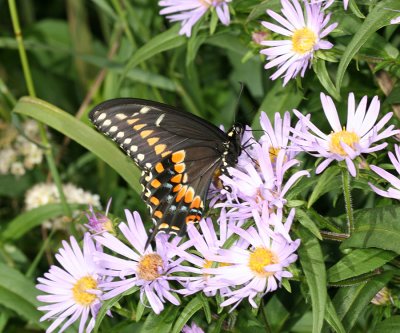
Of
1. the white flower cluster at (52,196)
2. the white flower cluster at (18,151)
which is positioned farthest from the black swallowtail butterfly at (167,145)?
the white flower cluster at (18,151)

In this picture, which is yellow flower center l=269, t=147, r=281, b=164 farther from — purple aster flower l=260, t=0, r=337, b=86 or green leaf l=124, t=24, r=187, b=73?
green leaf l=124, t=24, r=187, b=73

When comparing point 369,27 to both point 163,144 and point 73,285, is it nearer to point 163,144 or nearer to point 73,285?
point 163,144

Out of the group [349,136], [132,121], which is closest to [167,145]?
[132,121]

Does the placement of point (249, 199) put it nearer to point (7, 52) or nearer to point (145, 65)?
point (145, 65)

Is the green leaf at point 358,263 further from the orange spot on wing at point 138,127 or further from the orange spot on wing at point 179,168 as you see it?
the orange spot on wing at point 138,127

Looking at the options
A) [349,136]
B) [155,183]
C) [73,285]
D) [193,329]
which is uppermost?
[349,136]
